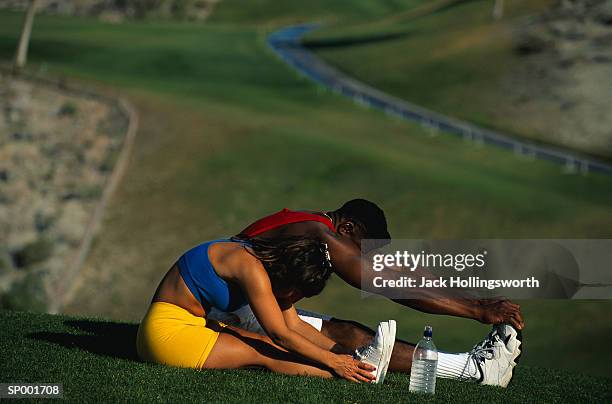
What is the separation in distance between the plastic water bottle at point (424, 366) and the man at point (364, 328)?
31cm

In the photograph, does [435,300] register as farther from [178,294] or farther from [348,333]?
[178,294]

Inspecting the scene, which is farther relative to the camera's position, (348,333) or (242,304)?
(348,333)

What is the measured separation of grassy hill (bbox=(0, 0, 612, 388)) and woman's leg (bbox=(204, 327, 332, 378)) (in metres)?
23.6

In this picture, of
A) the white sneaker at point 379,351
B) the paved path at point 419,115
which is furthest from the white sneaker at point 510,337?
the paved path at point 419,115

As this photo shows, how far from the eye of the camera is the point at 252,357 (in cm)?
1066

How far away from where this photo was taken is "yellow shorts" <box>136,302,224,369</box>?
1044 centimetres

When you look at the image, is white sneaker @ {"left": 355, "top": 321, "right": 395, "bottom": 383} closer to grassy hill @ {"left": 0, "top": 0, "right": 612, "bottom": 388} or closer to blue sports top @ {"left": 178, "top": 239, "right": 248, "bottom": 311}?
blue sports top @ {"left": 178, "top": 239, "right": 248, "bottom": 311}

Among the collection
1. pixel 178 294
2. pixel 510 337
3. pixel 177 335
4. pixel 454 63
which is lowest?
Result: pixel 177 335

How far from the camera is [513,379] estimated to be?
12.0m

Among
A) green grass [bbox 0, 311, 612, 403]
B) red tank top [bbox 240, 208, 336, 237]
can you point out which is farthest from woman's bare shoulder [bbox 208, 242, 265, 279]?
green grass [bbox 0, 311, 612, 403]

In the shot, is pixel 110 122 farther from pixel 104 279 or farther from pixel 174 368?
pixel 174 368

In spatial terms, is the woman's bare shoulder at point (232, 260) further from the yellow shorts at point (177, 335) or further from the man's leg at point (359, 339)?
the man's leg at point (359, 339)

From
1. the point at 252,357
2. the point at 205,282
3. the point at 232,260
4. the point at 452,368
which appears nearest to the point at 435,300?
the point at 452,368

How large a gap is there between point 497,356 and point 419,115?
181 feet
